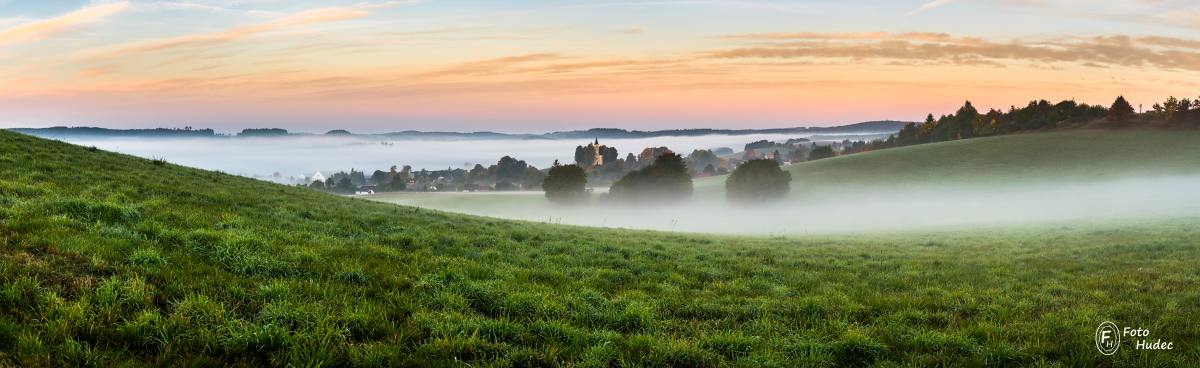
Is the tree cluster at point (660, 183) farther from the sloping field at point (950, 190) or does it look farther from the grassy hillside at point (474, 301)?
the grassy hillside at point (474, 301)

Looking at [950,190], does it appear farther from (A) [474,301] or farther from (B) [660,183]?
(A) [474,301]

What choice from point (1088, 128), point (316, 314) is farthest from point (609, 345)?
point (1088, 128)

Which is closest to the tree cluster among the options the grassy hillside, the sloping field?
the sloping field

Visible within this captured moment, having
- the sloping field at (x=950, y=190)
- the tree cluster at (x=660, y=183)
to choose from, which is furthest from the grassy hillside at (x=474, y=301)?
the tree cluster at (x=660, y=183)

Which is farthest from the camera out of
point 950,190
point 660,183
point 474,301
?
point 660,183

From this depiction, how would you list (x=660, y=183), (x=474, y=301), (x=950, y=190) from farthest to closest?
(x=660, y=183)
(x=950, y=190)
(x=474, y=301)

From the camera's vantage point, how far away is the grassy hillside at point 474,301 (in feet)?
20.3

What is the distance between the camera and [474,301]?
8625mm

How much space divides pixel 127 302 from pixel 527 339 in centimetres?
468

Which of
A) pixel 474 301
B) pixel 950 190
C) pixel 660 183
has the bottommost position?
pixel 660 183

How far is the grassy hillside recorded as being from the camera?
20.3 ft

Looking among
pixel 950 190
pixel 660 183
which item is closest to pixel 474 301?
pixel 950 190

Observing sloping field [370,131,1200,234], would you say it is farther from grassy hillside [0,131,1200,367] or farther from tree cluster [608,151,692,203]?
grassy hillside [0,131,1200,367]

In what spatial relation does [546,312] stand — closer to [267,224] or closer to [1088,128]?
[267,224]
